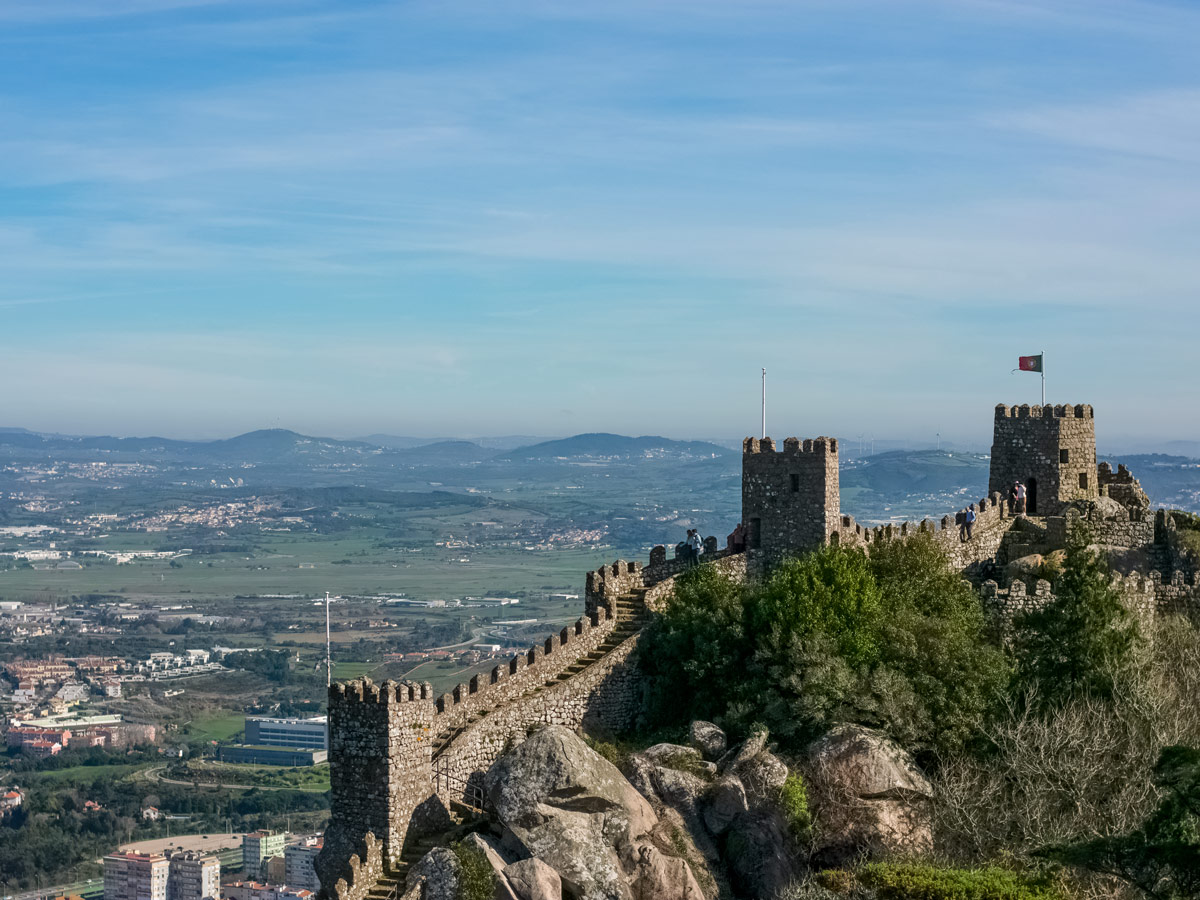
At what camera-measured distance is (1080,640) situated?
128 feet

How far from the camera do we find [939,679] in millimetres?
38719

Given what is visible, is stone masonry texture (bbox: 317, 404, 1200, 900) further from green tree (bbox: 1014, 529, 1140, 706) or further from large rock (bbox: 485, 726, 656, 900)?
green tree (bbox: 1014, 529, 1140, 706)

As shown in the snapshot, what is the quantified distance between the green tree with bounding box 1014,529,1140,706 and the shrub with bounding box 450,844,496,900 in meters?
14.3

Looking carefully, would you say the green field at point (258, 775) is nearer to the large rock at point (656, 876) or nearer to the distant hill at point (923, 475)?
the distant hill at point (923, 475)

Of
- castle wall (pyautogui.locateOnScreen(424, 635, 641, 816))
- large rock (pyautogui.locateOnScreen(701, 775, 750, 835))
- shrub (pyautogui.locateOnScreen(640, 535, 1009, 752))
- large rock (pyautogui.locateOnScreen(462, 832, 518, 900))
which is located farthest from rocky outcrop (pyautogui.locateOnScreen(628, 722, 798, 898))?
large rock (pyautogui.locateOnScreen(462, 832, 518, 900))

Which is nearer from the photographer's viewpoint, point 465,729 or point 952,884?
point 952,884

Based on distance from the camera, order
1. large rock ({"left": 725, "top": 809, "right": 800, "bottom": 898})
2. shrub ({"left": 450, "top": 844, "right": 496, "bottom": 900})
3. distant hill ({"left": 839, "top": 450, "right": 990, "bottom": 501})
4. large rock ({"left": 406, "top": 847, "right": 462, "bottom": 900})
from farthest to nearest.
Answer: distant hill ({"left": 839, "top": 450, "right": 990, "bottom": 501}) → large rock ({"left": 725, "top": 809, "right": 800, "bottom": 898}) → large rock ({"left": 406, "top": 847, "right": 462, "bottom": 900}) → shrub ({"left": 450, "top": 844, "right": 496, "bottom": 900})

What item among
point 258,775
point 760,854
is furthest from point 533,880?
point 258,775

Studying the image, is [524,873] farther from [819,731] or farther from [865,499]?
[865,499]

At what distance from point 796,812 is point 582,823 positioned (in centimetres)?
492

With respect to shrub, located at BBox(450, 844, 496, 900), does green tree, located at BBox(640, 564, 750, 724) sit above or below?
above

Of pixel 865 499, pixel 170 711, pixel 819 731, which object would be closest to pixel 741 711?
pixel 819 731

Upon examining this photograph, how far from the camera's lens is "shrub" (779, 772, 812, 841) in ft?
116

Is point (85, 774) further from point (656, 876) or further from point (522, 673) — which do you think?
point (656, 876)
